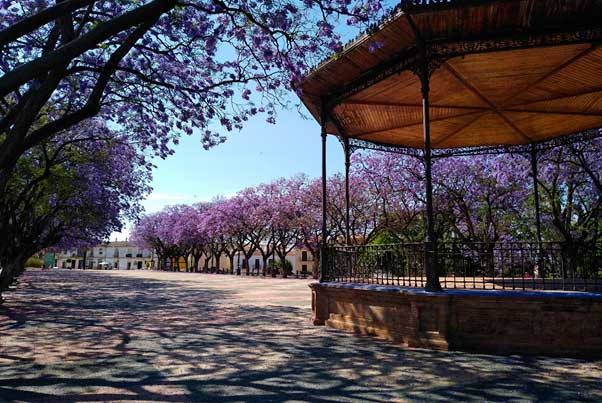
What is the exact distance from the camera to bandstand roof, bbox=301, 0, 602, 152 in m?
7.19

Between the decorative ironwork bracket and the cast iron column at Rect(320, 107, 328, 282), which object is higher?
the decorative ironwork bracket

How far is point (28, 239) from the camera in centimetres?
2128

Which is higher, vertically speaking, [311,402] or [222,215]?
[222,215]

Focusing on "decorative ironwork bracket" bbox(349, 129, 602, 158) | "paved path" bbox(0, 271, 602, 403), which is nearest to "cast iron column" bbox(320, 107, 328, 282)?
"paved path" bbox(0, 271, 602, 403)

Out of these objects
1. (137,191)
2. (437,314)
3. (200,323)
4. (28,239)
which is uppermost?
(137,191)

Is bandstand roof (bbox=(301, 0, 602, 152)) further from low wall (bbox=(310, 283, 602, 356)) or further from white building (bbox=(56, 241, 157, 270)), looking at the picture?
white building (bbox=(56, 241, 157, 270))

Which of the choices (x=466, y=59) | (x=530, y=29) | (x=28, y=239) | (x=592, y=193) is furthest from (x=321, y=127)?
(x=28, y=239)

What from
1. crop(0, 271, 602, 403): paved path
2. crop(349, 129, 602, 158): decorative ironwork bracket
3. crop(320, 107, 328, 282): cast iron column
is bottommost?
crop(0, 271, 602, 403): paved path

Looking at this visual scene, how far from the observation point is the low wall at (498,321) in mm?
6746

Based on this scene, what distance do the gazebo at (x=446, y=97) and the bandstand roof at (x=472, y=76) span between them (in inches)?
1.0

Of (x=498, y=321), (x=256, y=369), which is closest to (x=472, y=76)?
(x=498, y=321)

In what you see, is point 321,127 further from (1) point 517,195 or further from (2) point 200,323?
(1) point 517,195

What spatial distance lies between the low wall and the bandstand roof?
426 centimetres

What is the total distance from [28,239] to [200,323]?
48.8ft
